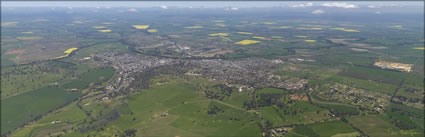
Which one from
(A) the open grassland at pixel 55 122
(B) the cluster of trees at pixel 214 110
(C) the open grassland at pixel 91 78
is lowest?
(A) the open grassland at pixel 55 122

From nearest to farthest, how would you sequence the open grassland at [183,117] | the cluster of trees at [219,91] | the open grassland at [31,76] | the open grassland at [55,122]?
1. the open grassland at [183,117]
2. the open grassland at [55,122]
3. the cluster of trees at [219,91]
4. the open grassland at [31,76]

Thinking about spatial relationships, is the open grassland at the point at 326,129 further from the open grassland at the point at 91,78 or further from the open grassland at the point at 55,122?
the open grassland at the point at 91,78

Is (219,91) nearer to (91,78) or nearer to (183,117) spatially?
(183,117)

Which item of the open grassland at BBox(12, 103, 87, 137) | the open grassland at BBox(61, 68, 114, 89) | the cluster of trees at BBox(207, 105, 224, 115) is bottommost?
the open grassland at BBox(12, 103, 87, 137)

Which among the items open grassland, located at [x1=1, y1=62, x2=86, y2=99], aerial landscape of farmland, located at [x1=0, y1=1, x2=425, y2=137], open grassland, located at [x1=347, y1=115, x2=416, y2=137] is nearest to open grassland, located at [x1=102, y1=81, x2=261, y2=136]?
aerial landscape of farmland, located at [x1=0, y1=1, x2=425, y2=137]

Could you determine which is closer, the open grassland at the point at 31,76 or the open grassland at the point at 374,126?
the open grassland at the point at 374,126

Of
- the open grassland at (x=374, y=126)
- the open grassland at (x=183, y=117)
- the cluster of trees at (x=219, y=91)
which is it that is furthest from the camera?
the cluster of trees at (x=219, y=91)

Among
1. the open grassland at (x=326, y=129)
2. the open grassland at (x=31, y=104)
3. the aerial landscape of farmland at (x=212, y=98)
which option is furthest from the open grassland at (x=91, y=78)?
the open grassland at (x=326, y=129)

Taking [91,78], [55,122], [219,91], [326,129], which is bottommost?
[55,122]

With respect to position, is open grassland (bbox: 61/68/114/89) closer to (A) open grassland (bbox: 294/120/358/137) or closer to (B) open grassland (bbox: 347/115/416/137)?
(A) open grassland (bbox: 294/120/358/137)

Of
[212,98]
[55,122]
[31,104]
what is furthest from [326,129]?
[31,104]

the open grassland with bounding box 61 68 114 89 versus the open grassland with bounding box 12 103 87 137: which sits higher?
the open grassland with bounding box 61 68 114 89
